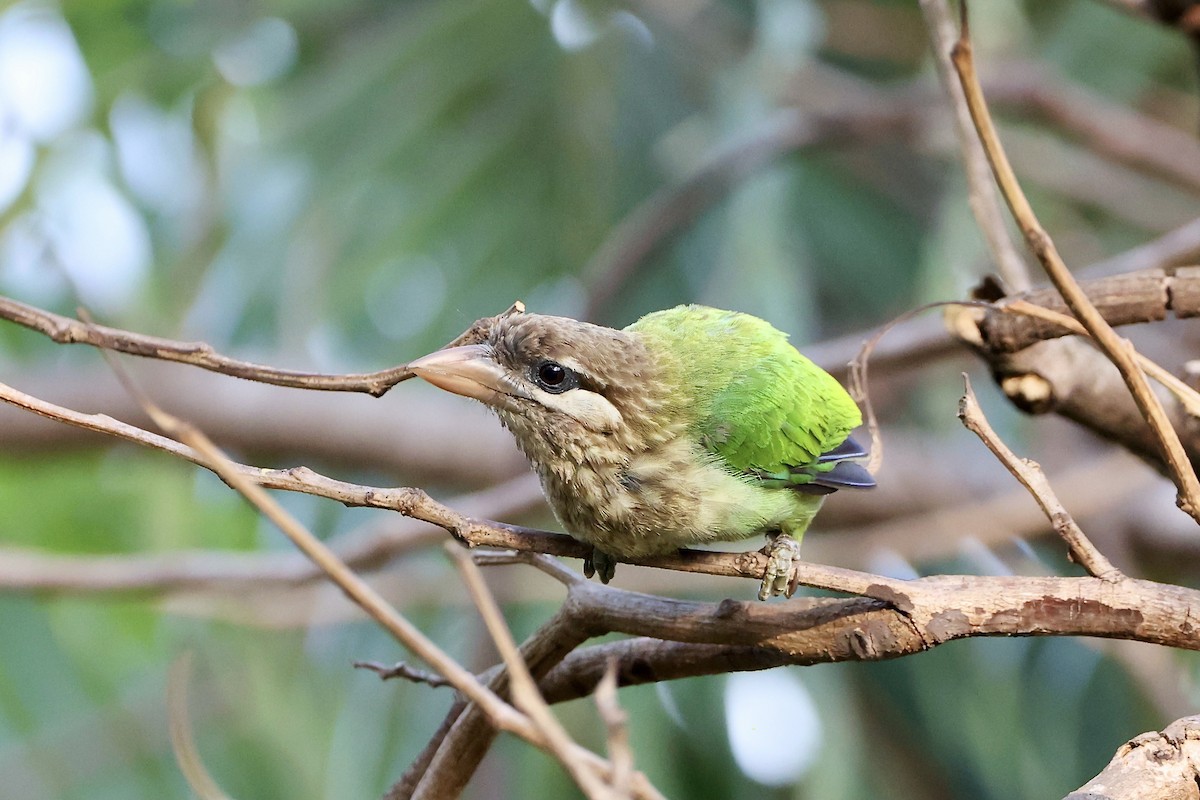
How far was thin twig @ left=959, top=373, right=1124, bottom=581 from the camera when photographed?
1.42 meters

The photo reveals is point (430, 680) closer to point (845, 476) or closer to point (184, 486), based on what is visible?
point (845, 476)

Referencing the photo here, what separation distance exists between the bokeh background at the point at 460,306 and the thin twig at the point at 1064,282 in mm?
2504

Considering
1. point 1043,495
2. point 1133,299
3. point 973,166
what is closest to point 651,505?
point 1043,495

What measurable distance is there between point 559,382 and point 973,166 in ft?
4.33

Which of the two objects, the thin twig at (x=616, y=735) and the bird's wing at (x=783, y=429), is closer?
the thin twig at (x=616, y=735)

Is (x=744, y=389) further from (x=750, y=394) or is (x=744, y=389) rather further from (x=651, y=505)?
(x=651, y=505)

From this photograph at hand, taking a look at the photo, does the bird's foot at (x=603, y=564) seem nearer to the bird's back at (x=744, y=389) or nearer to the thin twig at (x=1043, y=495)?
the bird's back at (x=744, y=389)

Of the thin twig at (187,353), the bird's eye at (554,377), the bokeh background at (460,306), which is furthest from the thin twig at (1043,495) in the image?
the bokeh background at (460,306)

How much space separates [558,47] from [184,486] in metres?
2.44

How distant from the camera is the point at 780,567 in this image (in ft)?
5.55

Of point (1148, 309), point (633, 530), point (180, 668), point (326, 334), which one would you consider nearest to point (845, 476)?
point (633, 530)

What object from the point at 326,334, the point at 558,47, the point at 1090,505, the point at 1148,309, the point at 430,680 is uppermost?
the point at 558,47

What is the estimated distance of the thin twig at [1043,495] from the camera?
1.42m

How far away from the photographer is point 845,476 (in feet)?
6.49
